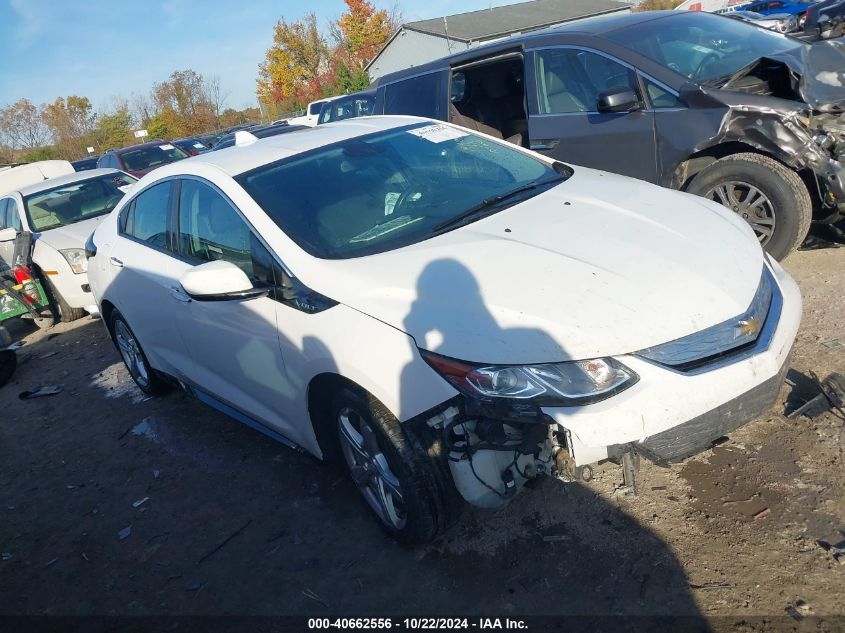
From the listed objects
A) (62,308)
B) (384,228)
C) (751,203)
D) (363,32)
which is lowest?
(62,308)

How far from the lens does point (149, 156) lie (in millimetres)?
15430

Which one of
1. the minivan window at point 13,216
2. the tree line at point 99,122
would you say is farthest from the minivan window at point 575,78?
the tree line at point 99,122

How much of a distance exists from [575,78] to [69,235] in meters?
6.08

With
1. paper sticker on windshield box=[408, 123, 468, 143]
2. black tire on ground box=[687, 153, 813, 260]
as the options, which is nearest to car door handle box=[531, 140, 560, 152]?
black tire on ground box=[687, 153, 813, 260]

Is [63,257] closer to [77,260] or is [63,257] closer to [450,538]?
[77,260]

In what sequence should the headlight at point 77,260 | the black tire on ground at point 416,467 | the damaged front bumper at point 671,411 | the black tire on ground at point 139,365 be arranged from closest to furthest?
1. the damaged front bumper at point 671,411
2. the black tire on ground at point 416,467
3. the black tire on ground at point 139,365
4. the headlight at point 77,260

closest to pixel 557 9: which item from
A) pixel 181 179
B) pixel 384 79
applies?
pixel 384 79

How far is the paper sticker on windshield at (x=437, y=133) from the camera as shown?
3.92m

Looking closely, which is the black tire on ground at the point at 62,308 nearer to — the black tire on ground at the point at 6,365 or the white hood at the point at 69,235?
the white hood at the point at 69,235

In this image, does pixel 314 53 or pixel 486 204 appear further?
pixel 314 53

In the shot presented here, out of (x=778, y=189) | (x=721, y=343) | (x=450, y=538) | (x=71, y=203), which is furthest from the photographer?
(x=71, y=203)

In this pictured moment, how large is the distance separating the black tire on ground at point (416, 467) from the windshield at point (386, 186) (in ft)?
2.37

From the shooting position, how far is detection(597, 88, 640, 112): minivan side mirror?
4.82 meters

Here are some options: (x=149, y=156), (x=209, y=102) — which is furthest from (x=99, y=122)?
(x=149, y=156)
